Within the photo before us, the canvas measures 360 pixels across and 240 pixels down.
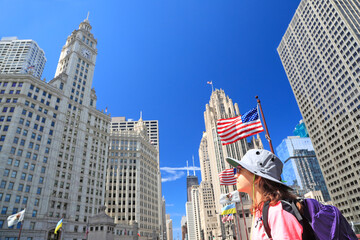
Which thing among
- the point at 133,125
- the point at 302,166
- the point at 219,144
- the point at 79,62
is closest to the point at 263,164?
the point at 79,62

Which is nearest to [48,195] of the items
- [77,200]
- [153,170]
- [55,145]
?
[77,200]

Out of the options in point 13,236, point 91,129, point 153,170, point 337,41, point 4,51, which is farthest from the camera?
point 4,51

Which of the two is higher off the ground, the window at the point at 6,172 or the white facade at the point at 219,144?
the white facade at the point at 219,144

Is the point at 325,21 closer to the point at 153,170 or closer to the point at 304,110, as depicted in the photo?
the point at 304,110

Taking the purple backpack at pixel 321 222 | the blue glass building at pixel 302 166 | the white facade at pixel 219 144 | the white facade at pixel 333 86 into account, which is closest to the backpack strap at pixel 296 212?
the purple backpack at pixel 321 222

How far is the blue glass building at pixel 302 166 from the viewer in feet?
506

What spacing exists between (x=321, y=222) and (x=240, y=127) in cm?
1635

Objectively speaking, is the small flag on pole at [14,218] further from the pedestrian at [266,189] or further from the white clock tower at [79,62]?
the white clock tower at [79,62]

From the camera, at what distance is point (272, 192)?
312cm

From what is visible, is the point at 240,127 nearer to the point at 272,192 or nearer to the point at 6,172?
the point at 272,192

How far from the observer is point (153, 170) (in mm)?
111875

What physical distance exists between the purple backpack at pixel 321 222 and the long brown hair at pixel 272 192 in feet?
0.40

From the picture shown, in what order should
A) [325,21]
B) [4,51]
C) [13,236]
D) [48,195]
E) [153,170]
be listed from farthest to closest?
[4,51]
[153,170]
[325,21]
[48,195]
[13,236]

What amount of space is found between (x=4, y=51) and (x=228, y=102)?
466ft
